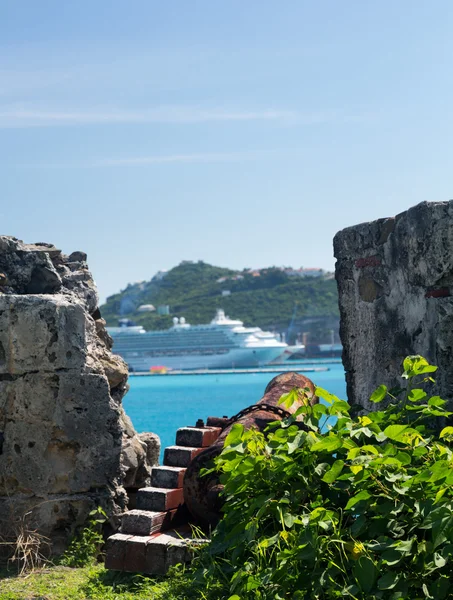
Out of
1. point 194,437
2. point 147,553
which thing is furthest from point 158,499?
point 194,437

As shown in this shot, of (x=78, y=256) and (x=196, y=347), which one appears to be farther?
(x=196, y=347)

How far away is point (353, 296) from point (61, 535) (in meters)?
2.04

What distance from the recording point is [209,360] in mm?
71875

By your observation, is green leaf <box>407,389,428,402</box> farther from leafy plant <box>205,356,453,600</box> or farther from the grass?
the grass

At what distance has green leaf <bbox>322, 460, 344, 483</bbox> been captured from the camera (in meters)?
3.06

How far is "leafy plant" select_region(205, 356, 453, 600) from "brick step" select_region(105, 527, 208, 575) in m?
0.70

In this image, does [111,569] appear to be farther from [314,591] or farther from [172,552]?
[314,591]

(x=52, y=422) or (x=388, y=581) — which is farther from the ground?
(x=52, y=422)

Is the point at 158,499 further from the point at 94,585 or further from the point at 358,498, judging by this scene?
the point at 358,498

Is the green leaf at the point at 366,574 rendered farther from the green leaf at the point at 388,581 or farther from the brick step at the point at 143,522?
the brick step at the point at 143,522

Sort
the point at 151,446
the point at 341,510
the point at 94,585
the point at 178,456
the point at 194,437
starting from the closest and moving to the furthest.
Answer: the point at 341,510, the point at 94,585, the point at 178,456, the point at 194,437, the point at 151,446

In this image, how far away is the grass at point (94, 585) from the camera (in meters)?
3.71

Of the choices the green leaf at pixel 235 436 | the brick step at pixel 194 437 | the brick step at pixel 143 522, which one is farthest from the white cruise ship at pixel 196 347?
the green leaf at pixel 235 436

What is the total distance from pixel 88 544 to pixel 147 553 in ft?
1.91
